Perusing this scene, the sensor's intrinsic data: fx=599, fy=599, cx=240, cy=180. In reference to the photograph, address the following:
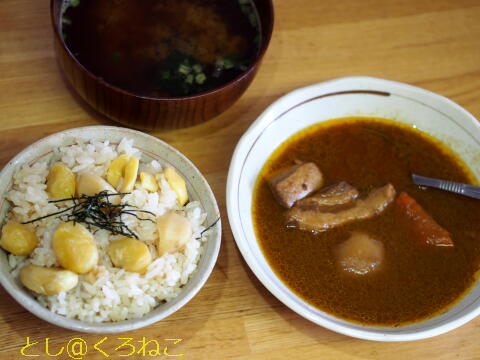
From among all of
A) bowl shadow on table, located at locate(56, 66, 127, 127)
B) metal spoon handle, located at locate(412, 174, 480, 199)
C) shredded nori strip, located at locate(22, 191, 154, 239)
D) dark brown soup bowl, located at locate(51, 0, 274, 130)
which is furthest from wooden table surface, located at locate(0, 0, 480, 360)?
metal spoon handle, located at locate(412, 174, 480, 199)

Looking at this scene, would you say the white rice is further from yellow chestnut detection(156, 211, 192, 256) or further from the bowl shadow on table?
the bowl shadow on table

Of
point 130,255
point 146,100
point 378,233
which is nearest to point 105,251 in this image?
point 130,255

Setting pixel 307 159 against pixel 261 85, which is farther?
pixel 261 85

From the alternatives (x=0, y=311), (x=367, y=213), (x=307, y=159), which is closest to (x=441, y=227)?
(x=367, y=213)

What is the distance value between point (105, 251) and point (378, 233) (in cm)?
100

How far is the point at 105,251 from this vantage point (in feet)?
6.21

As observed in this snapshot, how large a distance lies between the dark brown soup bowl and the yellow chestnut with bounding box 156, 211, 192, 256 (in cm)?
42

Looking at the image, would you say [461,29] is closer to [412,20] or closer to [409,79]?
[412,20]

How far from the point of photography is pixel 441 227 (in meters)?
2.25

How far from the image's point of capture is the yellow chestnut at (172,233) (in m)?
1.92

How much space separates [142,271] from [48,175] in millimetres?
471

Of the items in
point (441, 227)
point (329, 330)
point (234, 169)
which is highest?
point (234, 169)

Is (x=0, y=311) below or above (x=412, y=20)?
below

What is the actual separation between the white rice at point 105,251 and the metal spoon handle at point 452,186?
36.6 inches
